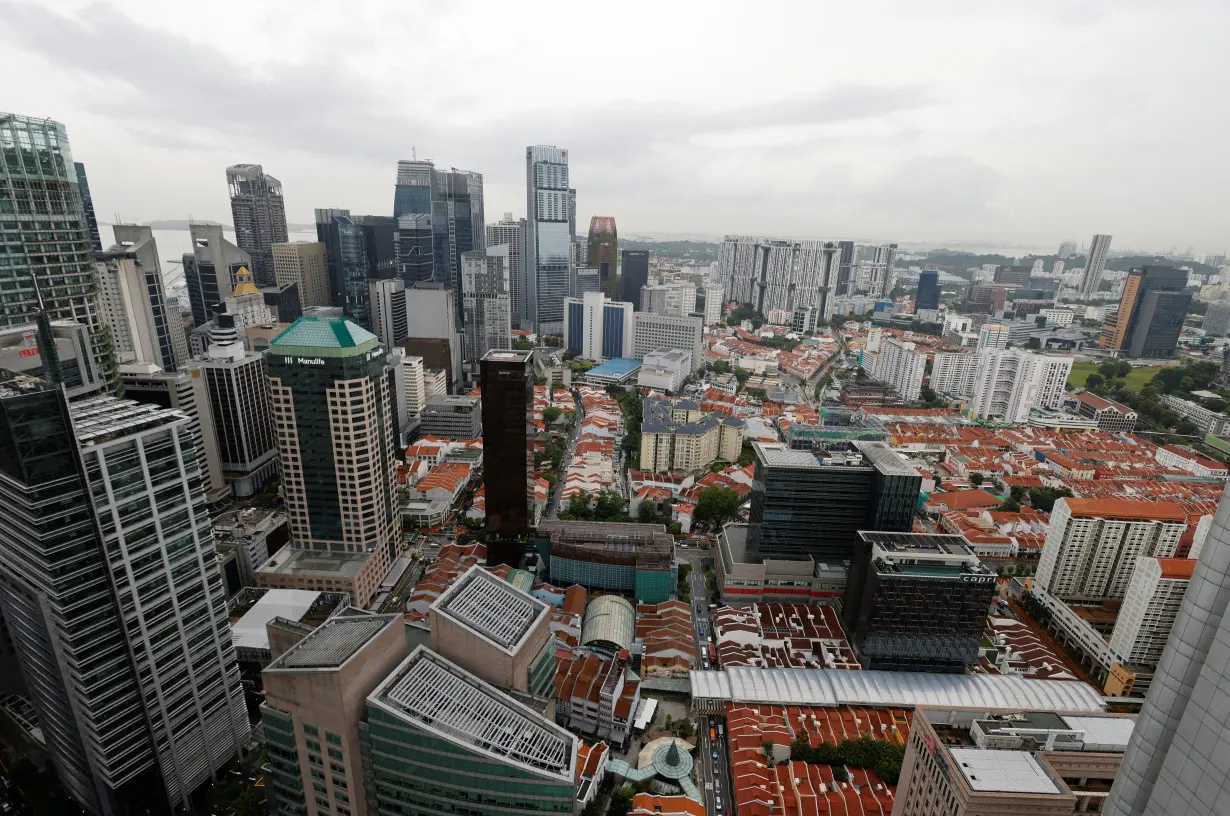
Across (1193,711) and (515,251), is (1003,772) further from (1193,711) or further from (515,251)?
(515,251)

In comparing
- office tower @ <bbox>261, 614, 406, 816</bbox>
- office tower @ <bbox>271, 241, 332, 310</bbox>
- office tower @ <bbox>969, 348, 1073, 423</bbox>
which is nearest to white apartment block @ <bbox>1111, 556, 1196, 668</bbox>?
office tower @ <bbox>261, 614, 406, 816</bbox>

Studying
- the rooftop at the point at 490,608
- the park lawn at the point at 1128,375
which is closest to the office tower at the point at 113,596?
the rooftop at the point at 490,608

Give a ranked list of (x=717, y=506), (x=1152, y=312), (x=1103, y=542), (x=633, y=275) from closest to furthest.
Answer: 1. (x=1103, y=542)
2. (x=717, y=506)
3. (x=1152, y=312)
4. (x=633, y=275)

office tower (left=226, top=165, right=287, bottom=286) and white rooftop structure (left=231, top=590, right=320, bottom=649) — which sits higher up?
office tower (left=226, top=165, right=287, bottom=286)

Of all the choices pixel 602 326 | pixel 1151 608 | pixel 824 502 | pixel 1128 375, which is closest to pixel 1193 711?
pixel 824 502

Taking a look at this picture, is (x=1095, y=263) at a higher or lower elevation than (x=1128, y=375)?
higher

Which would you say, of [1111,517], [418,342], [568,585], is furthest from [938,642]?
[418,342]

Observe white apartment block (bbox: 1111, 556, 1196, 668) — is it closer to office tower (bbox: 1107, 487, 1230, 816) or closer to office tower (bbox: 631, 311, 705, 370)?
office tower (bbox: 1107, 487, 1230, 816)
